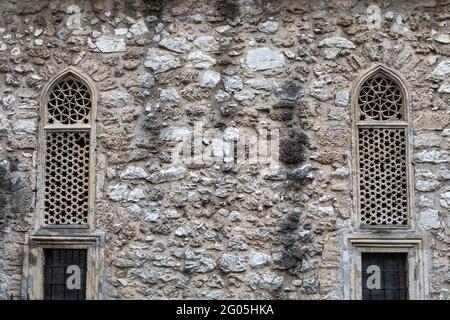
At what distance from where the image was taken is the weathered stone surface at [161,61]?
8.28 meters

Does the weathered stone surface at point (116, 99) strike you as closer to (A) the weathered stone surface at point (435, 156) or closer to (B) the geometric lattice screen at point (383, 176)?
(B) the geometric lattice screen at point (383, 176)

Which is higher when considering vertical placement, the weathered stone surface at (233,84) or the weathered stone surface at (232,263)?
the weathered stone surface at (233,84)

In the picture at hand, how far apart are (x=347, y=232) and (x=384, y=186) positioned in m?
0.69

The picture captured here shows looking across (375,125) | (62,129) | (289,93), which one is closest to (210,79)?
(289,93)

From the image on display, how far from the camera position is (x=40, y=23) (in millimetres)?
8445

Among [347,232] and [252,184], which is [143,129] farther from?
[347,232]

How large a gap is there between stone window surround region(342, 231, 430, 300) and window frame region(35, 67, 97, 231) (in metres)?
2.93

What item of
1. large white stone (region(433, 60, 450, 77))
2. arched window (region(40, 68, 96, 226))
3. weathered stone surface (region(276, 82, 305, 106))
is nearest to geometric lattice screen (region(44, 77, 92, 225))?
arched window (region(40, 68, 96, 226))

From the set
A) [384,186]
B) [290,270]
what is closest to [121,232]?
[290,270]

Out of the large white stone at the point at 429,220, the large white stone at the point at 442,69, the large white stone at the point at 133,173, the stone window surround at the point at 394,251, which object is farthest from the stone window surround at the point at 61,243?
the large white stone at the point at 442,69

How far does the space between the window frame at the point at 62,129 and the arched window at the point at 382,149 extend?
302 centimetres

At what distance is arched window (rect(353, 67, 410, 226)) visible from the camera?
8.12 metres

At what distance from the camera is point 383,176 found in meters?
8.16

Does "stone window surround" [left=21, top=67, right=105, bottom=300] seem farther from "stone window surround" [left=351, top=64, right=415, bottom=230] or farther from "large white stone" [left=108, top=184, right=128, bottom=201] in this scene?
"stone window surround" [left=351, top=64, right=415, bottom=230]
